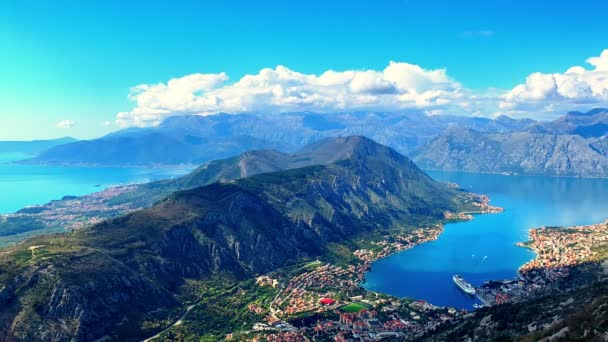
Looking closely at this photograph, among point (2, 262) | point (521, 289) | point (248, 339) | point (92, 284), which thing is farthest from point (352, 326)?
point (2, 262)

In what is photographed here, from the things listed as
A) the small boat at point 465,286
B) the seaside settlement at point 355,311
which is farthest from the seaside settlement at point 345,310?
the small boat at point 465,286

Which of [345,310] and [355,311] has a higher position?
[345,310]

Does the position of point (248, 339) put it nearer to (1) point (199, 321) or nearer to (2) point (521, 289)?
(1) point (199, 321)

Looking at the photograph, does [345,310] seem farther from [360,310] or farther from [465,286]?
[465,286]

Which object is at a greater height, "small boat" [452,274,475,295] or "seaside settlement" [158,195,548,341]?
"seaside settlement" [158,195,548,341]

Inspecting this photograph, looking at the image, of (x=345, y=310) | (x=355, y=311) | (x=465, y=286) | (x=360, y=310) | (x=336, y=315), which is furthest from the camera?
(x=465, y=286)

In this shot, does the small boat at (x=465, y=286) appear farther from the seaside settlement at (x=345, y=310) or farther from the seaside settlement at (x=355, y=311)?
the seaside settlement at (x=345, y=310)

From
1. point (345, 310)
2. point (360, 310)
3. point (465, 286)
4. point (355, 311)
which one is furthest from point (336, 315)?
point (465, 286)

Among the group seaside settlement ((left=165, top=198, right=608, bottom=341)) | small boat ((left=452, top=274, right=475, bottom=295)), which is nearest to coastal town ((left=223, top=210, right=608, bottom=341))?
seaside settlement ((left=165, top=198, right=608, bottom=341))

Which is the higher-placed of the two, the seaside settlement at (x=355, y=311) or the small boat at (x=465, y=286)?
the seaside settlement at (x=355, y=311)

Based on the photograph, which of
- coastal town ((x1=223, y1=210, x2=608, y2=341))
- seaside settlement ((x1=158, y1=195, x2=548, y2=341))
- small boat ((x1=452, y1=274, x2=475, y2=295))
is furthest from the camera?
small boat ((x1=452, y1=274, x2=475, y2=295))

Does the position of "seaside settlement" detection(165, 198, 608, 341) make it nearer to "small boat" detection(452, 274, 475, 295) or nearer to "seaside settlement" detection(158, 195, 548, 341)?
"seaside settlement" detection(158, 195, 548, 341)
